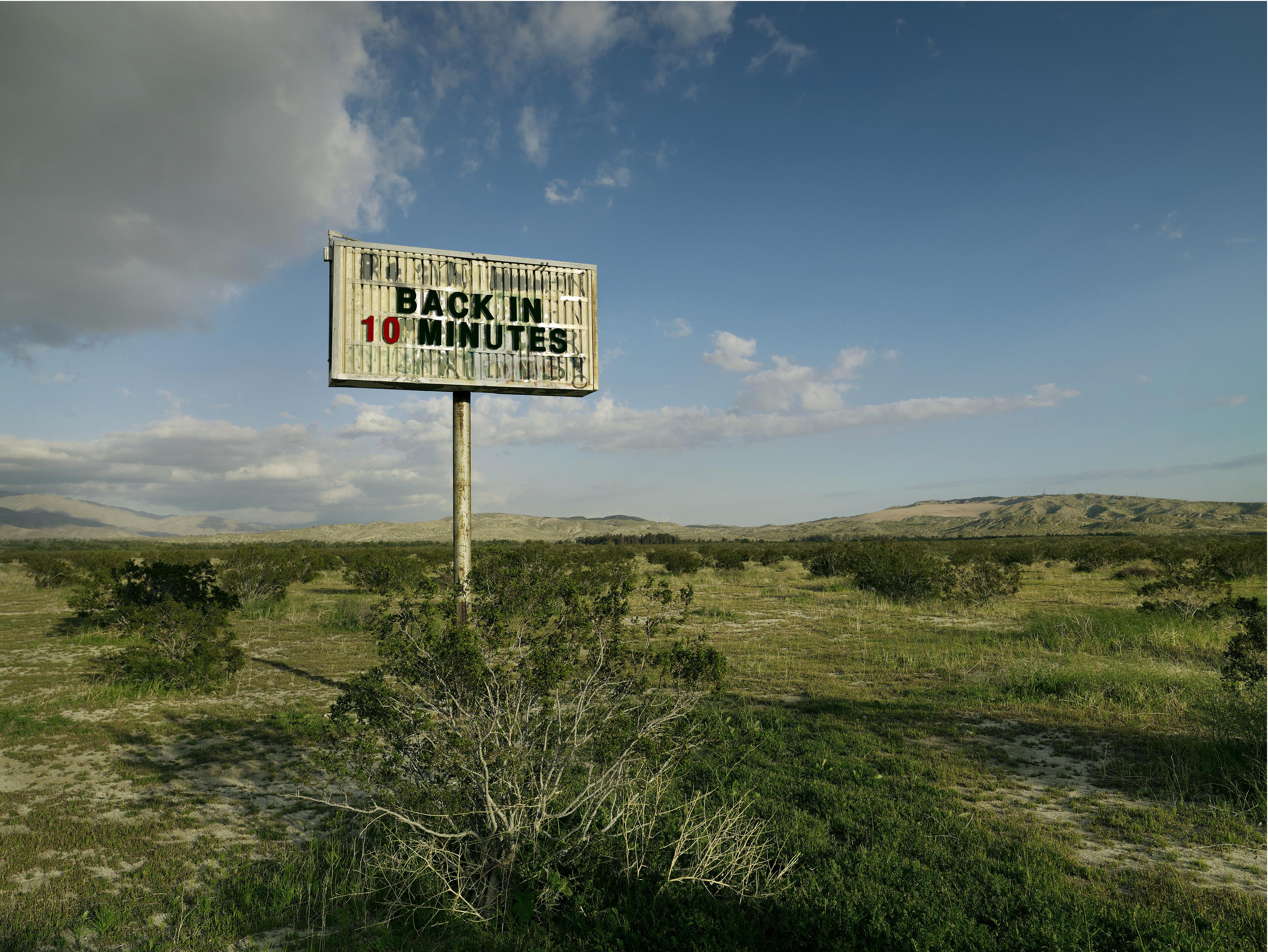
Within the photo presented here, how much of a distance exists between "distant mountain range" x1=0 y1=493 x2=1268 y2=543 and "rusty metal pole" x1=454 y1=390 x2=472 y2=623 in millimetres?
91094

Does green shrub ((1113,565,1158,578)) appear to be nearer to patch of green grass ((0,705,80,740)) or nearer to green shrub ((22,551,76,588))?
patch of green grass ((0,705,80,740))

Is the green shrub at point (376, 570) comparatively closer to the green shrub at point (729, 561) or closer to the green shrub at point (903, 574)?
the green shrub at point (903, 574)

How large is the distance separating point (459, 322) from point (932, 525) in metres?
151

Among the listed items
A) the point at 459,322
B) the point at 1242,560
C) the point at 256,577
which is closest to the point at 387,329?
the point at 459,322

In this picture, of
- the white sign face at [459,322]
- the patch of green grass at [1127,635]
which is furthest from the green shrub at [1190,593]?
the white sign face at [459,322]

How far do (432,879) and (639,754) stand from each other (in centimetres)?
168

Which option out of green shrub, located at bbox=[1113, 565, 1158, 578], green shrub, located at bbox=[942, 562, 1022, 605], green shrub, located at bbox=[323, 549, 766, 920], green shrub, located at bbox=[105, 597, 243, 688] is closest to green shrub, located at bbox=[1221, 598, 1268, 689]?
green shrub, located at bbox=[323, 549, 766, 920]

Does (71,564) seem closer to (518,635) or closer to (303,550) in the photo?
(303,550)

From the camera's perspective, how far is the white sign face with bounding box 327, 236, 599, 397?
810 centimetres

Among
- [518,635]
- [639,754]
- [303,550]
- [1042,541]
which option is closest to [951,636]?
[639,754]

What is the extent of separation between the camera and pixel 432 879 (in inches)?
166

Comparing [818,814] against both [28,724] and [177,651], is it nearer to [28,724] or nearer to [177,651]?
[28,724]

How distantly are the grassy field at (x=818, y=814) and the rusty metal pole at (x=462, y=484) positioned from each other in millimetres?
2667

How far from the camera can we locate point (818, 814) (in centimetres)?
539
